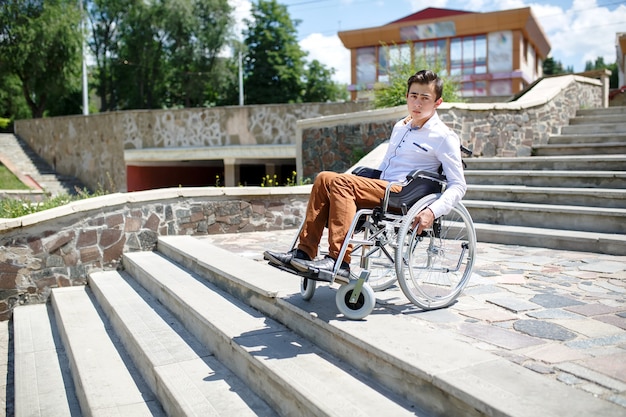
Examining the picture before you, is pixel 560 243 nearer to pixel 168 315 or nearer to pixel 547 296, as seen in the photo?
pixel 547 296

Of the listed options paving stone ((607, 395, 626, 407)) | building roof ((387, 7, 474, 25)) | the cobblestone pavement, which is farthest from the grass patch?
building roof ((387, 7, 474, 25))

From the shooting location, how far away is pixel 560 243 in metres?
5.23

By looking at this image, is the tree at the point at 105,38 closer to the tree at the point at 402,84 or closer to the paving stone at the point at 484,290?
the tree at the point at 402,84

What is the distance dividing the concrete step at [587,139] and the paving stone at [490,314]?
5651 millimetres

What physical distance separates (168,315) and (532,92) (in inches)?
304

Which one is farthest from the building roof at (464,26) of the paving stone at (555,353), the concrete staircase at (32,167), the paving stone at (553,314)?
the paving stone at (555,353)

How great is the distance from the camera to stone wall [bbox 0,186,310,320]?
5844 millimetres

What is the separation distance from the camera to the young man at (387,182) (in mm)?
2861

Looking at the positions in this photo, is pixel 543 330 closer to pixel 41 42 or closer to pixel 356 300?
pixel 356 300

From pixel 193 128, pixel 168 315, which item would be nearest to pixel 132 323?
pixel 168 315

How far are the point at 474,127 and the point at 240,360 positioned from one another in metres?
6.17

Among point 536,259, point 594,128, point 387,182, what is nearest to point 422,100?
point 387,182

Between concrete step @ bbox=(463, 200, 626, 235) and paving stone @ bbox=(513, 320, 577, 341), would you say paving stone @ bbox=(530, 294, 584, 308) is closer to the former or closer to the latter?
paving stone @ bbox=(513, 320, 577, 341)

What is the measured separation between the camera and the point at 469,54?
1153 inches
